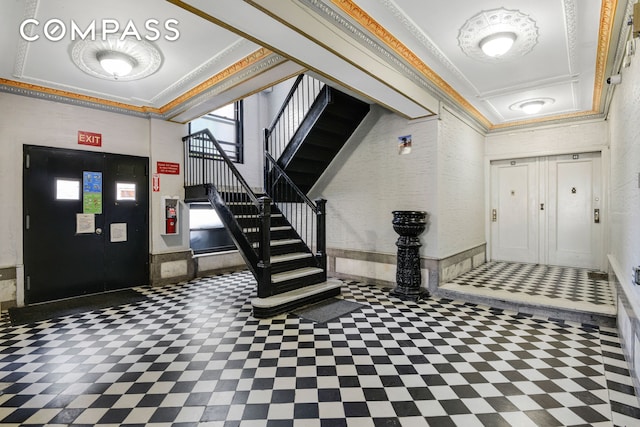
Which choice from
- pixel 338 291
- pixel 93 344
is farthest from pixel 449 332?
pixel 93 344

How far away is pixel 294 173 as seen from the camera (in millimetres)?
6219

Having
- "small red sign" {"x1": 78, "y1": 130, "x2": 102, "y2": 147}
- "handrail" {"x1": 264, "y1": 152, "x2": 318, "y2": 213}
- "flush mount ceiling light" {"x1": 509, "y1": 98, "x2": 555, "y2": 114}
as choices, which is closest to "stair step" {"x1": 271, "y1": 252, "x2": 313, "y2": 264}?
"handrail" {"x1": 264, "y1": 152, "x2": 318, "y2": 213}

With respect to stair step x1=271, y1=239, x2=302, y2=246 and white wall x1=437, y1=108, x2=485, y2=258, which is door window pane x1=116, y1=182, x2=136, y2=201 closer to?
stair step x1=271, y1=239, x2=302, y2=246

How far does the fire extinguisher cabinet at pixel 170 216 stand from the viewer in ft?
19.0

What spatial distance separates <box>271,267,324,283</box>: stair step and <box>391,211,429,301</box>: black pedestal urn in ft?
4.32

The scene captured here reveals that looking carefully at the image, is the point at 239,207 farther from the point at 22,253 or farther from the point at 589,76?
the point at 589,76

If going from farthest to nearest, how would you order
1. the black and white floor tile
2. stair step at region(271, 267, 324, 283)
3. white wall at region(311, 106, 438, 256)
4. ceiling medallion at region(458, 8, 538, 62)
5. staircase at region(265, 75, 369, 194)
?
staircase at region(265, 75, 369, 194) < white wall at region(311, 106, 438, 256) < stair step at region(271, 267, 324, 283) < the black and white floor tile < ceiling medallion at region(458, 8, 538, 62)

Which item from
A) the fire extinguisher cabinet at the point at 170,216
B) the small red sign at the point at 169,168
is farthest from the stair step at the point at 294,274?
the small red sign at the point at 169,168

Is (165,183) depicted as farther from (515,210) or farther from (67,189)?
(515,210)

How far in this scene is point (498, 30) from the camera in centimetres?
325

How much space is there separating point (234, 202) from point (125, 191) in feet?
6.16

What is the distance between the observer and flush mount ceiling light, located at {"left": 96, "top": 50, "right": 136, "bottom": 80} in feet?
11.7

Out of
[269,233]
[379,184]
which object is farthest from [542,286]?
[269,233]

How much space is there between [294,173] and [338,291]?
8.32ft
